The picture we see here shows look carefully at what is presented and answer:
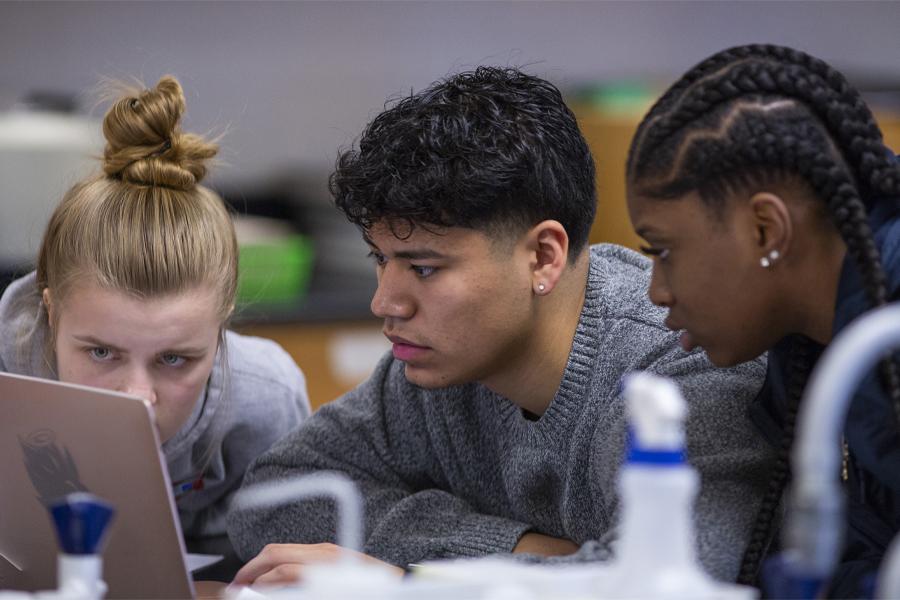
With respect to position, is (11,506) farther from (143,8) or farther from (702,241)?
(143,8)

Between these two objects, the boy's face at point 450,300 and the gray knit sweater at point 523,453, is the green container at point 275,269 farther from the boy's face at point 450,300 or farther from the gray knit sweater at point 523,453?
the boy's face at point 450,300

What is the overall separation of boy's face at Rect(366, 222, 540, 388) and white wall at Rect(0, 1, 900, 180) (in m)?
1.65

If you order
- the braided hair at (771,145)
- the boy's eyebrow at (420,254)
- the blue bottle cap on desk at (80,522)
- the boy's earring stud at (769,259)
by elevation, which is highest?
the braided hair at (771,145)

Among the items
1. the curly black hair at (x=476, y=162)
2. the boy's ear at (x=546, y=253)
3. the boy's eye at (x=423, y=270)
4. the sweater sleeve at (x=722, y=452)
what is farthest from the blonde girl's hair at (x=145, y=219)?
the sweater sleeve at (x=722, y=452)

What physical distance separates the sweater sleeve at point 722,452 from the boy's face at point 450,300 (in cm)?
19

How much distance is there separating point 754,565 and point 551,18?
9.05 ft

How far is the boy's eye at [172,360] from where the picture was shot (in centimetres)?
144

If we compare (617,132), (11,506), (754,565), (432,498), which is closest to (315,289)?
(617,132)

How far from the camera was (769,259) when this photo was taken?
1.05m

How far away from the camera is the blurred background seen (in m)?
2.76

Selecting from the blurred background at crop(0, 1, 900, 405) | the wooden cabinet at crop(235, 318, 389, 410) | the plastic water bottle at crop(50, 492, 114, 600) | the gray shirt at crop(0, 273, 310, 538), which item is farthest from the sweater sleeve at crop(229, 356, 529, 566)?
the wooden cabinet at crop(235, 318, 389, 410)

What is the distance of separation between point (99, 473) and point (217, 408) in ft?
1.90

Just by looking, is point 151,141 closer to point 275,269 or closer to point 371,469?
point 371,469

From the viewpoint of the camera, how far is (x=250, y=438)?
1.71m
